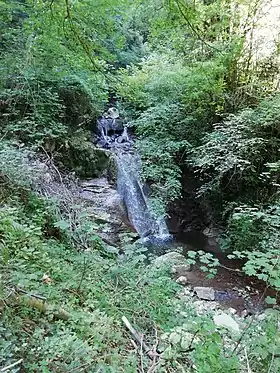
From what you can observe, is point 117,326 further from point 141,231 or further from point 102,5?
point 141,231

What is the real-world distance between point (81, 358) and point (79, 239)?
1.70m

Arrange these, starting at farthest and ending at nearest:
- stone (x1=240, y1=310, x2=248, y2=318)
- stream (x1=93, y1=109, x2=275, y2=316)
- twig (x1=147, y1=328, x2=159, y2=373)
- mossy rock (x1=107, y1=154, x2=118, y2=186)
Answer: mossy rock (x1=107, y1=154, x2=118, y2=186), stream (x1=93, y1=109, x2=275, y2=316), stone (x1=240, y1=310, x2=248, y2=318), twig (x1=147, y1=328, x2=159, y2=373)

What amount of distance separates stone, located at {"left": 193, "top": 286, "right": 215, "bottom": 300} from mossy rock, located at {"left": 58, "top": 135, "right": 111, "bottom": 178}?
3.04m

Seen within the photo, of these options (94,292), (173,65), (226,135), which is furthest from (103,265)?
(173,65)

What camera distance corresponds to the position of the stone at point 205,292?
4230 mm

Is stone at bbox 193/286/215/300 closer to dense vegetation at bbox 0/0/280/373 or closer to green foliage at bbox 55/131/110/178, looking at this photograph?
dense vegetation at bbox 0/0/280/373

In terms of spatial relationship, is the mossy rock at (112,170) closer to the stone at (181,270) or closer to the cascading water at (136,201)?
the cascading water at (136,201)

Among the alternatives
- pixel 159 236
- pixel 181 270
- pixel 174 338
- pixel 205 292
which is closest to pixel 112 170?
pixel 159 236

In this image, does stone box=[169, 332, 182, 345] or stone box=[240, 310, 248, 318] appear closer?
stone box=[169, 332, 182, 345]

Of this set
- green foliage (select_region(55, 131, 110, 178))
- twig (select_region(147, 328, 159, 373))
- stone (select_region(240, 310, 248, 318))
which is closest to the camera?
twig (select_region(147, 328, 159, 373))

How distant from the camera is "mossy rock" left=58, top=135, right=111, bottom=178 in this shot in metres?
5.68

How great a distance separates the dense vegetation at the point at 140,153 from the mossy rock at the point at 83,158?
0.03 m

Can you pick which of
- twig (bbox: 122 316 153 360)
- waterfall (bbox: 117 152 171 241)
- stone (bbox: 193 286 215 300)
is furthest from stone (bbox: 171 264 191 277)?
twig (bbox: 122 316 153 360)

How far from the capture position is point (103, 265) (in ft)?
9.66
